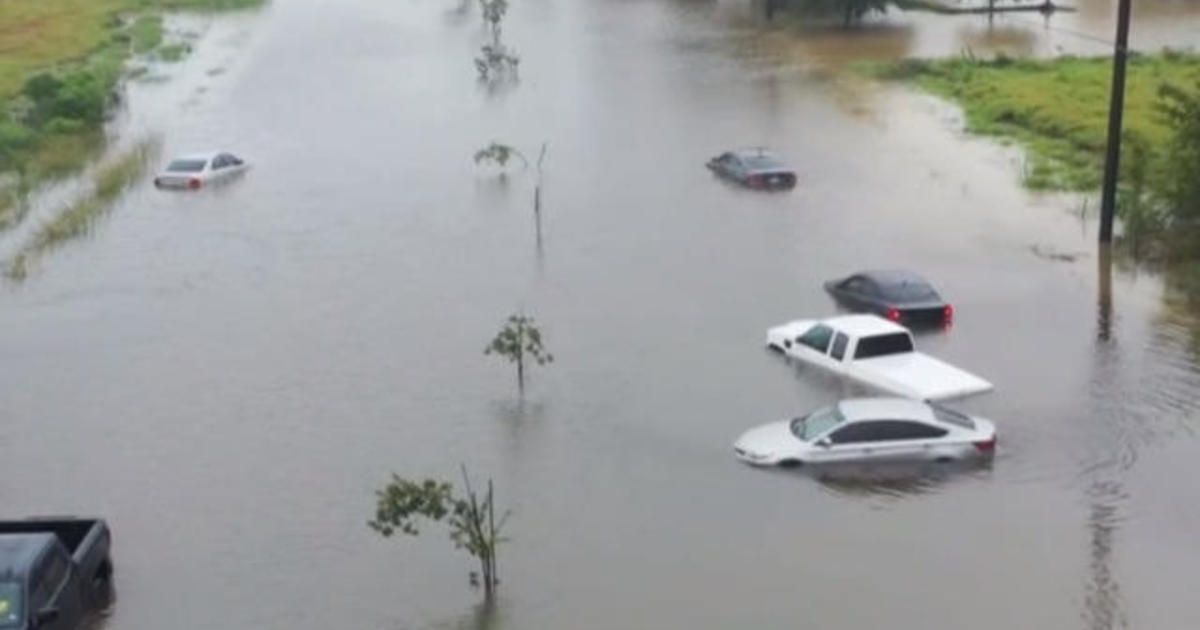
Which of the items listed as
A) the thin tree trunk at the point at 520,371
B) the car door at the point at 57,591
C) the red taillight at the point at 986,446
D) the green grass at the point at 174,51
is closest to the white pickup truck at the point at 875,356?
the red taillight at the point at 986,446

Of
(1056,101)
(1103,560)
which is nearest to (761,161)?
(1056,101)

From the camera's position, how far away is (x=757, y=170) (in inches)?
1695

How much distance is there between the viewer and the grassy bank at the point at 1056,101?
44031mm

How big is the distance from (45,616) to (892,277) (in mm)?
17682

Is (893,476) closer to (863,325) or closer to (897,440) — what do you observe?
(897,440)

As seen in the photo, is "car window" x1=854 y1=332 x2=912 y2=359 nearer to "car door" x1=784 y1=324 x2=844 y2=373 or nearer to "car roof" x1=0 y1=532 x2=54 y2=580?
"car door" x1=784 y1=324 x2=844 y2=373

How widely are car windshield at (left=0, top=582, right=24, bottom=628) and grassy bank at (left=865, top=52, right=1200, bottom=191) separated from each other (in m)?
26.2

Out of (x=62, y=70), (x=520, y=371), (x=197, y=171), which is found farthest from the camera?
(x=62, y=70)

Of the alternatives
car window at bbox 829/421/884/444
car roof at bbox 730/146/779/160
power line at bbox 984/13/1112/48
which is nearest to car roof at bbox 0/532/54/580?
car window at bbox 829/421/884/444

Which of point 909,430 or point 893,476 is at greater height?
point 909,430

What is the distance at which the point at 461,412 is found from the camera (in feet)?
→ 90.6

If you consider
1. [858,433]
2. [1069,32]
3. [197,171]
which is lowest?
[858,433]

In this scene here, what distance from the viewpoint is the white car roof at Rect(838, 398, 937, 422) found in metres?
24.8

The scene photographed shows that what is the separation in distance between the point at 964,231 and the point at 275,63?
106ft
